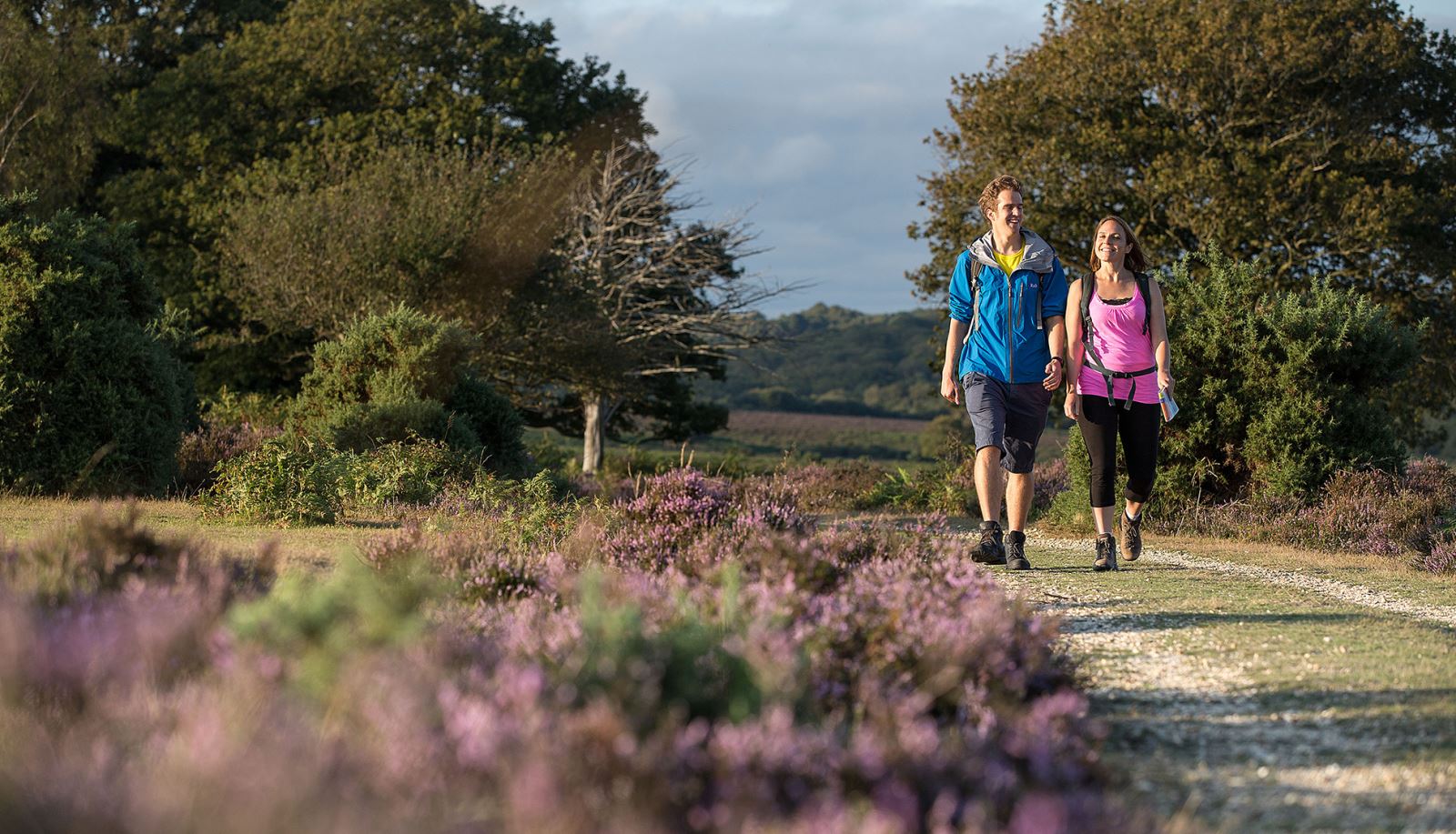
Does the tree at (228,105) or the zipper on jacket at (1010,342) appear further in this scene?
the tree at (228,105)

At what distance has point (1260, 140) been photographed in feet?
77.8

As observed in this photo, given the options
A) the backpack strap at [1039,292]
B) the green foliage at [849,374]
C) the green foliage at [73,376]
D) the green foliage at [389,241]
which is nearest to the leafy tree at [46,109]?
the green foliage at [389,241]

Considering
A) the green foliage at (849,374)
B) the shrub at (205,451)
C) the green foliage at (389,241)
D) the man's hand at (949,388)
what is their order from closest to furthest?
the man's hand at (949,388) < the shrub at (205,451) < the green foliage at (389,241) < the green foliage at (849,374)

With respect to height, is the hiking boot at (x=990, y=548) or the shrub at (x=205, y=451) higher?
the shrub at (x=205, y=451)

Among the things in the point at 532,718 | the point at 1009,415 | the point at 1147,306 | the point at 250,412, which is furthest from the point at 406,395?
the point at 532,718

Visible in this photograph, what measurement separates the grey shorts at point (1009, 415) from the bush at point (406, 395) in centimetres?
700

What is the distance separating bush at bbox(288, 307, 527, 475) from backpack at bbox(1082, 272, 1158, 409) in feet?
23.6

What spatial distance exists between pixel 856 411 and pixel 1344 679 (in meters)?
75.3

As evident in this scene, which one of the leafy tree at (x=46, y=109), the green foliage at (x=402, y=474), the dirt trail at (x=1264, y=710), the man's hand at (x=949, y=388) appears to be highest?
the leafy tree at (x=46, y=109)

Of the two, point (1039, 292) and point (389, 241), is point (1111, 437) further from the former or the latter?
point (389, 241)

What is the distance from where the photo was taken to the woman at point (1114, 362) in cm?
873

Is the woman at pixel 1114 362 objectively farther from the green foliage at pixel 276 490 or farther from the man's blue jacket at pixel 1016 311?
the green foliage at pixel 276 490

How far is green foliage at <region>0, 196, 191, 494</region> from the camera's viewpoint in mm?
10781

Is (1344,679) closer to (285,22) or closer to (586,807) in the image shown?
(586,807)
